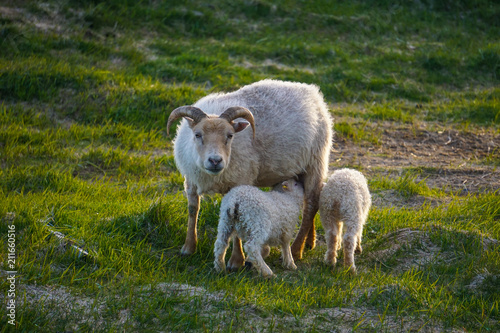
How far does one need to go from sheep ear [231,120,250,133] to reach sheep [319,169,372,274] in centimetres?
116

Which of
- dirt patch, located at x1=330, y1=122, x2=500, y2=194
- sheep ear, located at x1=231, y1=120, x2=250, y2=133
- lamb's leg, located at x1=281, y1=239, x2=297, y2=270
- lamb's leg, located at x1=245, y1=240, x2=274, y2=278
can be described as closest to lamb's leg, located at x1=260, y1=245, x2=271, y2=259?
lamb's leg, located at x1=281, y1=239, x2=297, y2=270

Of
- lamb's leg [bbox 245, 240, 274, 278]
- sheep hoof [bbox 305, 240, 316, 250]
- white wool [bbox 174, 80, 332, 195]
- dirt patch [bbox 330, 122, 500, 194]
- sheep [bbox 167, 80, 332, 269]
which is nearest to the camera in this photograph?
lamb's leg [bbox 245, 240, 274, 278]

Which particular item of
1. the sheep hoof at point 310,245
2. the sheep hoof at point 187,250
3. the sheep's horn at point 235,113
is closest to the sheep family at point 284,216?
the sheep hoof at point 310,245

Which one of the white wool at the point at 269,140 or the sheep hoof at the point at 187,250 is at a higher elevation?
the white wool at the point at 269,140

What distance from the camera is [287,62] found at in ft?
38.6

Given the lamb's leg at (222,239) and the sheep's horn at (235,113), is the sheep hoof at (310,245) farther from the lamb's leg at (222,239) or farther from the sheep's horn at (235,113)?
the sheep's horn at (235,113)

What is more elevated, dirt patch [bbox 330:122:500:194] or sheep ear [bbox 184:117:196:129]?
sheep ear [bbox 184:117:196:129]

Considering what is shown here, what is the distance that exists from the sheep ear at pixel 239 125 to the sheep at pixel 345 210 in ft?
3.80

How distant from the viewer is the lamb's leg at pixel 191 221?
5953mm

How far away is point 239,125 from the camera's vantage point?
5711 mm

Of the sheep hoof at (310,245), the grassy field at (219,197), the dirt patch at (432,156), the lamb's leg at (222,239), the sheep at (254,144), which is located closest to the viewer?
the grassy field at (219,197)

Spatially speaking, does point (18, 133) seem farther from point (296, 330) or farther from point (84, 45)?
point (296, 330)

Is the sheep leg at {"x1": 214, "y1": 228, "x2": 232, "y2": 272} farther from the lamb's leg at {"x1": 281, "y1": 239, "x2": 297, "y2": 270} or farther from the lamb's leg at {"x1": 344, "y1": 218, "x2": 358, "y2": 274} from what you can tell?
the lamb's leg at {"x1": 344, "y1": 218, "x2": 358, "y2": 274}

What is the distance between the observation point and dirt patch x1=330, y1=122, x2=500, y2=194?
8.17 m
